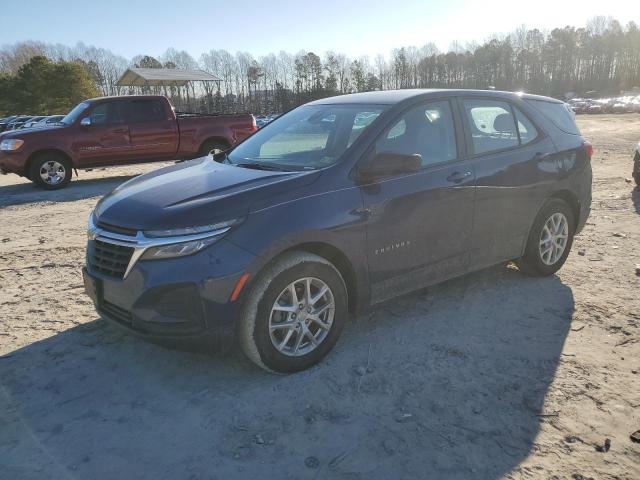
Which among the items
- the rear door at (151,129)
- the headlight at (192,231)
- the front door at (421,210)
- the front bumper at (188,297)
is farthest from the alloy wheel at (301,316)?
the rear door at (151,129)

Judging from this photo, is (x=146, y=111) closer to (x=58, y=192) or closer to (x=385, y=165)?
(x=58, y=192)

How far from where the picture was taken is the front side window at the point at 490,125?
14.5 feet

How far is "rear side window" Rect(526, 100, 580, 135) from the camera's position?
5078mm

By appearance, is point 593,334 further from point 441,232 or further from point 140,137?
point 140,137

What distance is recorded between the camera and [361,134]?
12.5 ft

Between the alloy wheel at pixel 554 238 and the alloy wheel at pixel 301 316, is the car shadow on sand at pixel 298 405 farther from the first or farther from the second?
the alloy wheel at pixel 554 238

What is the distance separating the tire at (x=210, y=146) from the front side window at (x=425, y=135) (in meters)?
9.23

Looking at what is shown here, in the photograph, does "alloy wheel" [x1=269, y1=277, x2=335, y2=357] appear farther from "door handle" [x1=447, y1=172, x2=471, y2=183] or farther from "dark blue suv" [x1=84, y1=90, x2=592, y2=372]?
"door handle" [x1=447, y1=172, x2=471, y2=183]

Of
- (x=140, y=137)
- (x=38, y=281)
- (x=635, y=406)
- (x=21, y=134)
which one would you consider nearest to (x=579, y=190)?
(x=635, y=406)

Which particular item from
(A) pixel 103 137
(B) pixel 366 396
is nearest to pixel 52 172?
(A) pixel 103 137

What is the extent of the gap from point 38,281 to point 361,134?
3700 millimetres

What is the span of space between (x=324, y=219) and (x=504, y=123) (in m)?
2.28

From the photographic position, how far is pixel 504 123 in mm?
4719

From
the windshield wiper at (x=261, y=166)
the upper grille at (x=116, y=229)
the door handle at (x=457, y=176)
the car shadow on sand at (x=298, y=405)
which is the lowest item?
the car shadow on sand at (x=298, y=405)
